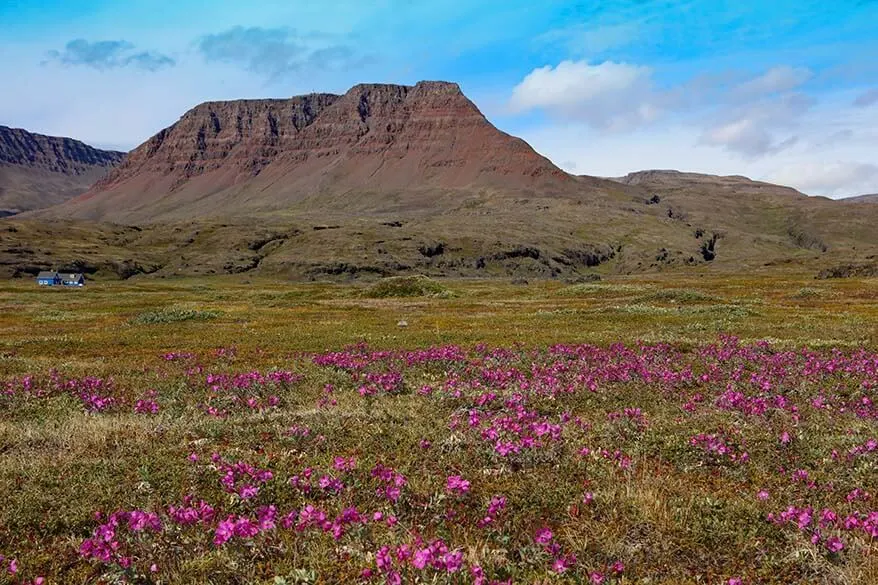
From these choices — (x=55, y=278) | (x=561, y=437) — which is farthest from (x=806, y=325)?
(x=55, y=278)

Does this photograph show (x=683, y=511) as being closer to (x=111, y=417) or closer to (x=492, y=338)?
(x=111, y=417)

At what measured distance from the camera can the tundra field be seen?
7.22 m

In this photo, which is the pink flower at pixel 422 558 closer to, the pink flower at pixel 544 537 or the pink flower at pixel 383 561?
the pink flower at pixel 383 561

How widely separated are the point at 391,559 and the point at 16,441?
9094mm

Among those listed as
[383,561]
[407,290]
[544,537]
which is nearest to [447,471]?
[544,537]

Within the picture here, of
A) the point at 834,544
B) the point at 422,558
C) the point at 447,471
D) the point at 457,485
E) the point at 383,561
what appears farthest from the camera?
the point at 447,471

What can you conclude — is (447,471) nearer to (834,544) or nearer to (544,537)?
(544,537)

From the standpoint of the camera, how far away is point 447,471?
10.1m

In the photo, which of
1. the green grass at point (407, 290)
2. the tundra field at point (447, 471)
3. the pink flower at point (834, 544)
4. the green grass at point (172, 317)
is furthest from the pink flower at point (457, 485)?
the green grass at point (407, 290)

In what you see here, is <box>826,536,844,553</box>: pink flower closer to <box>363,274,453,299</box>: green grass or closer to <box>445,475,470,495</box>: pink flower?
<box>445,475,470,495</box>: pink flower

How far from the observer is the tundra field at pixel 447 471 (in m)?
7.22

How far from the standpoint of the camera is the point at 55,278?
13925cm

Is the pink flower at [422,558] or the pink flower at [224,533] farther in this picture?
the pink flower at [224,533]

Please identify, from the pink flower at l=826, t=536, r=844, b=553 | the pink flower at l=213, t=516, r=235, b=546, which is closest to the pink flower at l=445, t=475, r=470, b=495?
the pink flower at l=213, t=516, r=235, b=546
